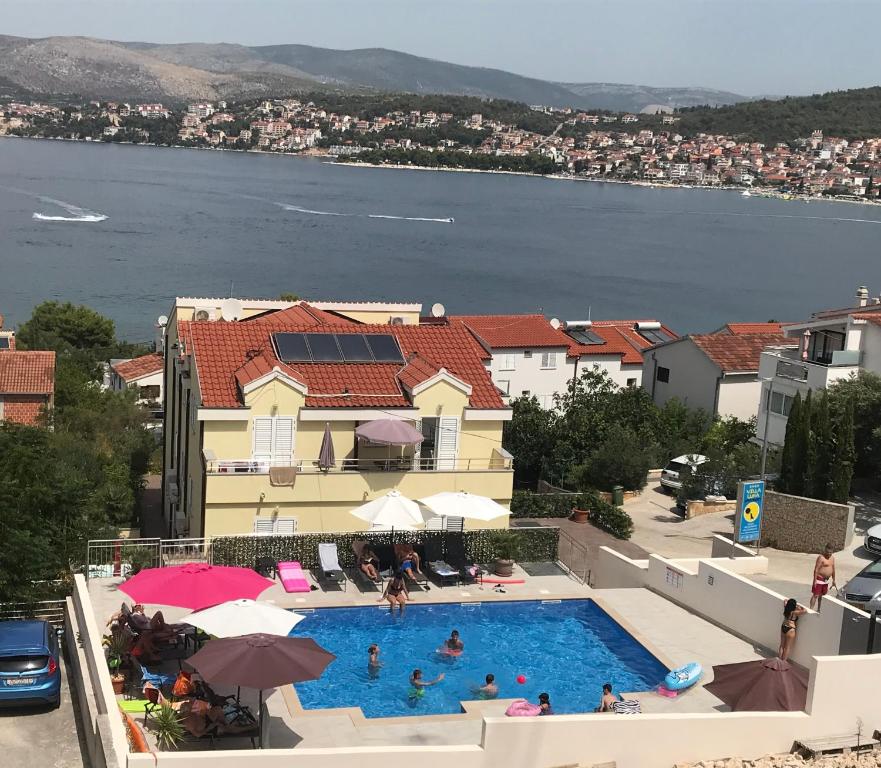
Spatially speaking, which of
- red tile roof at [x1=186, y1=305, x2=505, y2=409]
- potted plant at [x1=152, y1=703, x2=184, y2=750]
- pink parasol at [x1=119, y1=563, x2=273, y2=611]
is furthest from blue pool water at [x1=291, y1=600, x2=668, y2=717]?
red tile roof at [x1=186, y1=305, x2=505, y2=409]

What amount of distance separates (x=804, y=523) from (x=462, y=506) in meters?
7.89

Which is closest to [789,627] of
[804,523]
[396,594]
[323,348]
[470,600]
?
[470,600]

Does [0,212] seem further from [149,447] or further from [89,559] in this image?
[89,559]

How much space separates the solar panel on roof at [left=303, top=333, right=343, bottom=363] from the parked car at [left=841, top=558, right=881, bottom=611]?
1059 centimetres

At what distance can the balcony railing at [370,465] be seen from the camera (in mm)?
21344

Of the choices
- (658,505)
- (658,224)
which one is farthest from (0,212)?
(658,505)

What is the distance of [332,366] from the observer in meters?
23.1

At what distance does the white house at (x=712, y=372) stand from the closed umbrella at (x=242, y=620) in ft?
97.4

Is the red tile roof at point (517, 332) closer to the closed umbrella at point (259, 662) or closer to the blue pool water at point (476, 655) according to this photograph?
the blue pool water at point (476, 655)

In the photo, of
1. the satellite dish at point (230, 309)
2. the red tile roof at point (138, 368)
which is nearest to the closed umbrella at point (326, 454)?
the satellite dish at point (230, 309)

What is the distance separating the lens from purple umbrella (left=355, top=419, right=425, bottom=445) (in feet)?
69.6

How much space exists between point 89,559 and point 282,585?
301 centimetres

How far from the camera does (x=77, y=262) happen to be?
107 meters

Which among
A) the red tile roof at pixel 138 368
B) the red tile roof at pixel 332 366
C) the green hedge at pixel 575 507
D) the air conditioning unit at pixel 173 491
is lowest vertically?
the red tile roof at pixel 138 368
